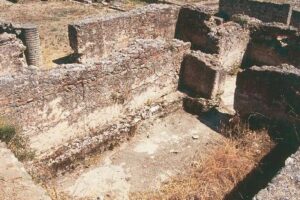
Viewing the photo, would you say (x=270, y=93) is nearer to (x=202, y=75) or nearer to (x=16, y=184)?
(x=202, y=75)

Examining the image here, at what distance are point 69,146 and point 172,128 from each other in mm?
2704

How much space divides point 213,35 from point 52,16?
333 inches

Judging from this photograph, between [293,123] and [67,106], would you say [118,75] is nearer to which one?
[67,106]

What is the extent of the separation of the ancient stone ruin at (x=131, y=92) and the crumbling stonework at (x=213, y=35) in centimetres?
4

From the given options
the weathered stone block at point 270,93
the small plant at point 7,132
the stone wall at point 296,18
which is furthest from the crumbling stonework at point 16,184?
the stone wall at point 296,18

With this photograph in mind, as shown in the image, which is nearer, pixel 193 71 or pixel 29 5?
pixel 193 71

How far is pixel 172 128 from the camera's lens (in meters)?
10.3

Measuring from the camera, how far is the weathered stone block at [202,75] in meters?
10.5

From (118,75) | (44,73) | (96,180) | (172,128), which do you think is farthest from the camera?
(172,128)

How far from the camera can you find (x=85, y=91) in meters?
8.64

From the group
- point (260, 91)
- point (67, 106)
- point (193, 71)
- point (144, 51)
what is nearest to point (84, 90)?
point (67, 106)

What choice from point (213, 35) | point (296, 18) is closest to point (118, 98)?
point (213, 35)

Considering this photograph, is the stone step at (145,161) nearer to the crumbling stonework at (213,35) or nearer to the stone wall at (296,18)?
the crumbling stonework at (213,35)

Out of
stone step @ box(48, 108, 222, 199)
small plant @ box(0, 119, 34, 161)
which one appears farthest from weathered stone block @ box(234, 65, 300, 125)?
small plant @ box(0, 119, 34, 161)
